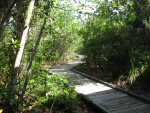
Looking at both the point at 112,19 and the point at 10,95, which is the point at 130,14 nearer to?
the point at 112,19

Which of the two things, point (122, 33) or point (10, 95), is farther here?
point (122, 33)

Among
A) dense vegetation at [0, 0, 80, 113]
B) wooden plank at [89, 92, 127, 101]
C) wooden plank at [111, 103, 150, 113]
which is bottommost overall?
wooden plank at [111, 103, 150, 113]

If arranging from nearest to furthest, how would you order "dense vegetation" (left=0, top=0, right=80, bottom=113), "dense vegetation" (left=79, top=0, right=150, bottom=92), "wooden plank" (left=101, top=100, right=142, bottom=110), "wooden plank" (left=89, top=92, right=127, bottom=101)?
"dense vegetation" (left=0, top=0, right=80, bottom=113) < "wooden plank" (left=101, top=100, right=142, bottom=110) < "wooden plank" (left=89, top=92, right=127, bottom=101) < "dense vegetation" (left=79, top=0, right=150, bottom=92)

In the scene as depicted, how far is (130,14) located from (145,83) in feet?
13.1

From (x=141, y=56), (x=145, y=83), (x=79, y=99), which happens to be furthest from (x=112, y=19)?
(x=79, y=99)

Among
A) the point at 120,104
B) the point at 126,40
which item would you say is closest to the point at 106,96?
the point at 120,104

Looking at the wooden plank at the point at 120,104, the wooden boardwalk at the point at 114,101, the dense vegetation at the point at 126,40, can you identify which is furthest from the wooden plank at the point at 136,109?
the dense vegetation at the point at 126,40

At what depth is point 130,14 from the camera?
690cm

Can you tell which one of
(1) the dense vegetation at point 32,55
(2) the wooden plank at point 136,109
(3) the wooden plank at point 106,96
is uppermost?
(1) the dense vegetation at point 32,55

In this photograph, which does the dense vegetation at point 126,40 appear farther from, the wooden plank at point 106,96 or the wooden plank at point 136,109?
the wooden plank at point 136,109

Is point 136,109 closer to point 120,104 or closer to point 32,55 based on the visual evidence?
point 120,104

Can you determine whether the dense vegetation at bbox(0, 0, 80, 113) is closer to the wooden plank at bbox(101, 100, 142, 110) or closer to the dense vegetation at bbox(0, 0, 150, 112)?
the dense vegetation at bbox(0, 0, 150, 112)

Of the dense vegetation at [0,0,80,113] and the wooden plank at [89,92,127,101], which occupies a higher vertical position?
the dense vegetation at [0,0,80,113]

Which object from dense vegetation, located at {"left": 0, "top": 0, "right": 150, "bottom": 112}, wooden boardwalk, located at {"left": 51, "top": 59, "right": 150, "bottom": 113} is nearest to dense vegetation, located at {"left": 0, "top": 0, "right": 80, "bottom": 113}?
dense vegetation, located at {"left": 0, "top": 0, "right": 150, "bottom": 112}
